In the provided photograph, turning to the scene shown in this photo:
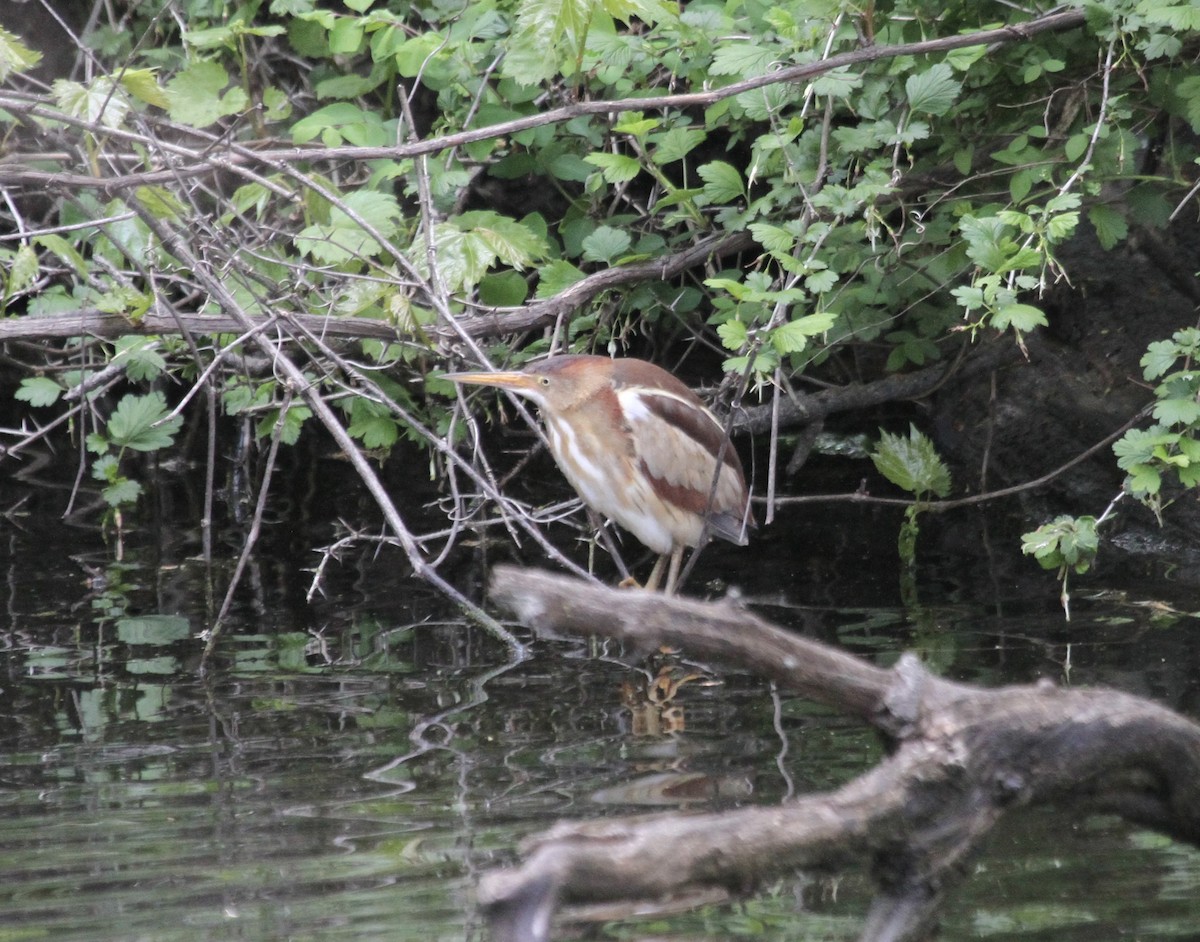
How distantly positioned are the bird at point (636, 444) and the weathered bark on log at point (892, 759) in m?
2.52

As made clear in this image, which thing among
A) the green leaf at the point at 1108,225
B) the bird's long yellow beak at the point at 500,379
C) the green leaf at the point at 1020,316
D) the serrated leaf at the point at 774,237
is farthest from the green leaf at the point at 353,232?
the green leaf at the point at 1108,225

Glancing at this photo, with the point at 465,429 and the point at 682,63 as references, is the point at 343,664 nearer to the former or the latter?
the point at 465,429

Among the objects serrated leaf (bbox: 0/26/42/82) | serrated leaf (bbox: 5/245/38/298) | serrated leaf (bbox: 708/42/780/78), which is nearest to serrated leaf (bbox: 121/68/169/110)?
serrated leaf (bbox: 0/26/42/82)

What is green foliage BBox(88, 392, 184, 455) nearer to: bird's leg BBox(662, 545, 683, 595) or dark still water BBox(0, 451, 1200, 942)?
dark still water BBox(0, 451, 1200, 942)

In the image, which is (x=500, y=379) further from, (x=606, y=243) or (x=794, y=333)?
(x=794, y=333)

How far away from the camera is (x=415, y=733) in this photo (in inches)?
157

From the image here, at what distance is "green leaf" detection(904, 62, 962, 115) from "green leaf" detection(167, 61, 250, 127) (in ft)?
7.59

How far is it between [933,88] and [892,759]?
2.59m

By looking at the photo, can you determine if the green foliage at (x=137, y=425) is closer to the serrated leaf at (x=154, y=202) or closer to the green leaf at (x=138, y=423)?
the green leaf at (x=138, y=423)

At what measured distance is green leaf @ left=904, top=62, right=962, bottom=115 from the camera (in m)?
4.30

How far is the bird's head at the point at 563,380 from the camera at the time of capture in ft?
16.1

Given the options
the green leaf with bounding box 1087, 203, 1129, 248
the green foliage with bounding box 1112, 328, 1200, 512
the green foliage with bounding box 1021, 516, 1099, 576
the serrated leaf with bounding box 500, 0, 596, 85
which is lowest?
the green foliage with bounding box 1021, 516, 1099, 576

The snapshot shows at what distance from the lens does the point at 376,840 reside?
315 centimetres

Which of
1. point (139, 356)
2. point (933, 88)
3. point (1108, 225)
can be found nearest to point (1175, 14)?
point (933, 88)
